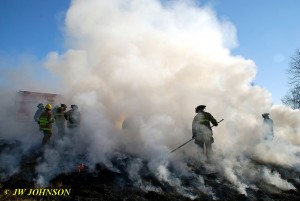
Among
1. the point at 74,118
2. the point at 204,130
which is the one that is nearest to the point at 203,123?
the point at 204,130

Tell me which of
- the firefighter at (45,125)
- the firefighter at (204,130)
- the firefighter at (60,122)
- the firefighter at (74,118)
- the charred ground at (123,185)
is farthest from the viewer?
the firefighter at (60,122)

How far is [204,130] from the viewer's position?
441 inches

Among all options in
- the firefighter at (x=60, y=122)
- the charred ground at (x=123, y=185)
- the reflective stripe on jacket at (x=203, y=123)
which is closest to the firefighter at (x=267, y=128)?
the charred ground at (x=123, y=185)

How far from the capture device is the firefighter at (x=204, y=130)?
11133 mm

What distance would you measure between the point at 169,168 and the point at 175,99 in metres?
7.02

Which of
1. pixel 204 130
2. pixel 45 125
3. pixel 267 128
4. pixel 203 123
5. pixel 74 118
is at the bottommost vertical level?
pixel 204 130

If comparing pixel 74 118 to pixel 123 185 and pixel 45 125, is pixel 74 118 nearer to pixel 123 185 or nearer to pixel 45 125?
pixel 45 125

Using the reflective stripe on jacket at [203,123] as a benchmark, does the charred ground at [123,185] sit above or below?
below

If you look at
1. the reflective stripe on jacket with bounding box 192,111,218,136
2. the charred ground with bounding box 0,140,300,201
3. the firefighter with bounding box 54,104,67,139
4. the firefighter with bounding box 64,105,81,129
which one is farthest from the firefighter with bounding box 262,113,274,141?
the firefighter with bounding box 54,104,67,139

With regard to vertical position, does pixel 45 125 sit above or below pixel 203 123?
above

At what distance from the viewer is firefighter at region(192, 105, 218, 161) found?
11.1 metres

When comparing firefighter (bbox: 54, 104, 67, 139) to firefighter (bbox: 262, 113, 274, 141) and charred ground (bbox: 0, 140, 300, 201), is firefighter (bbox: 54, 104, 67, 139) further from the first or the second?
firefighter (bbox: 262, 113, 274, 141)

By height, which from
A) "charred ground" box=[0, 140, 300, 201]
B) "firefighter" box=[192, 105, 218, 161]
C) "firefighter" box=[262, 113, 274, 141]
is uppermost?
"firefighter" box=[262, 113, 274, 141]

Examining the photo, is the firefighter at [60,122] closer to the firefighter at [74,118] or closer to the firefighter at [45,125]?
the firefighter at [74,118]
